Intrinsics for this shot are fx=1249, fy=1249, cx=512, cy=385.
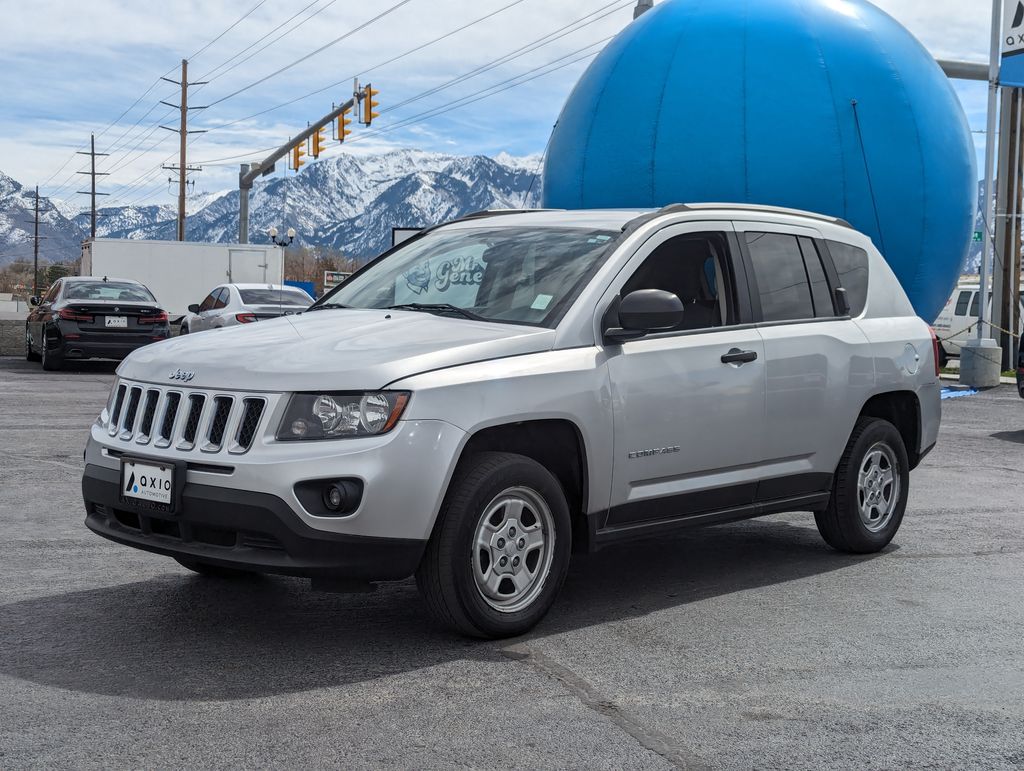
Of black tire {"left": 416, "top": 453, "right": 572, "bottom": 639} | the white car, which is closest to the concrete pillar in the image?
the white car

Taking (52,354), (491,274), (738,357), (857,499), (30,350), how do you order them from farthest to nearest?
(30,350), (52,354), (857,499), (738,357), (491,274)

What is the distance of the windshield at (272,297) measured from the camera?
2080cm

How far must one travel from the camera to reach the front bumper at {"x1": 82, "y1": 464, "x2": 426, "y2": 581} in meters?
4.57

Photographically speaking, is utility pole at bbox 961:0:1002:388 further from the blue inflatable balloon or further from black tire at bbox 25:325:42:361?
black tire at bbox 25:325:42:361

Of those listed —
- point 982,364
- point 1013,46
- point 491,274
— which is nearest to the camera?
point 491,274

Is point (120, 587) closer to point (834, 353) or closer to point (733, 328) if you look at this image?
point (733, 328)

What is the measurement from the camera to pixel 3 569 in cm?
619

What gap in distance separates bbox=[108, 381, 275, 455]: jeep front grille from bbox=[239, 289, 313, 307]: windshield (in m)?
15.6

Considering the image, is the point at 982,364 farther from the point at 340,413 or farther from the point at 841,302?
the point at 340,413

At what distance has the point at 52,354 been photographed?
65.6ft

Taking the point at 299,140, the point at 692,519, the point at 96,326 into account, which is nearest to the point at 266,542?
the point at 692,519

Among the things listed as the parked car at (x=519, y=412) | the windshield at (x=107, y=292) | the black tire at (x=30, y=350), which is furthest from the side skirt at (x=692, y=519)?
the black tire at (x=30, y=350)

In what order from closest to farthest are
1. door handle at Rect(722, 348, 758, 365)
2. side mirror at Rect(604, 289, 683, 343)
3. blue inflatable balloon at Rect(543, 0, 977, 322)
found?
1. side mirror at Rect(604, 289, 683, 343)
2. door handle at Rect(722, 348, 758, 365)
3. blue inflatable balloon at Rect(543, 0, 977, 322)

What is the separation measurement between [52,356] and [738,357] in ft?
A: 53.7
